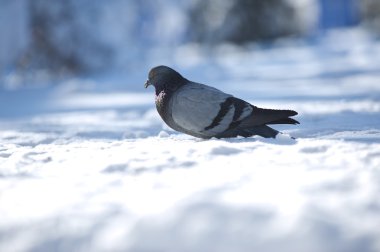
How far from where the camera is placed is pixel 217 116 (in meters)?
2.80

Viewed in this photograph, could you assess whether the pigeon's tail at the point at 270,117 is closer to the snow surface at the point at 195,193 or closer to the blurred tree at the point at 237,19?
the snow surface at the point at 195,193

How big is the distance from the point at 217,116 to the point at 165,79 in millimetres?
576

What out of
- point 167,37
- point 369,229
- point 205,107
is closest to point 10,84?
point 167,37

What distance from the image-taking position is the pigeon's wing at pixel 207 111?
9.17 feet

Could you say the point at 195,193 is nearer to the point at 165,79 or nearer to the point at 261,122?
the point at 261,122

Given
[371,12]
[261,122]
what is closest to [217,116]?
[261,122]

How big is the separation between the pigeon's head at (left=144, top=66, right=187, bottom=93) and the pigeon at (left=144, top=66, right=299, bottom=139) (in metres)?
0.18

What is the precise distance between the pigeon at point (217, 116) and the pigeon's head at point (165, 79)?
178 mm

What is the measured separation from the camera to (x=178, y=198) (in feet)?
5.72

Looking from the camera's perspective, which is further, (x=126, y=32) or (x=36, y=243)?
(x=126, y=32)

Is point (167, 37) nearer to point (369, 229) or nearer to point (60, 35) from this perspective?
point (60, 35)

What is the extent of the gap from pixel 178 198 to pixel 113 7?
1073cm

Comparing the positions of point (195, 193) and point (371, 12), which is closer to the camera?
point (195, 193)

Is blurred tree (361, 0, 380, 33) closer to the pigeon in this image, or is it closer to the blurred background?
the blurred background
